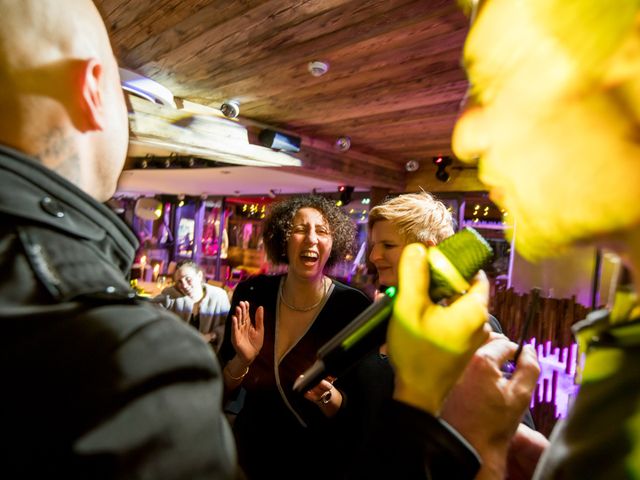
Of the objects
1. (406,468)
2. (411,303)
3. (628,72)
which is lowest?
(406,468)

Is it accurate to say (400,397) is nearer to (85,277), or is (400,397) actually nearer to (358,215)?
(85,277)

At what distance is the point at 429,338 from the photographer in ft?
2.02

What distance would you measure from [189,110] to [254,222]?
7.30 meters

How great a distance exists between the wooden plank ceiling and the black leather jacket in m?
1.96

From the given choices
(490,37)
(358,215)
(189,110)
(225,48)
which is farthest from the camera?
(358,215)

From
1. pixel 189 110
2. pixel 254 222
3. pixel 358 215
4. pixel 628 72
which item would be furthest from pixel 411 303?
pixel 254 222

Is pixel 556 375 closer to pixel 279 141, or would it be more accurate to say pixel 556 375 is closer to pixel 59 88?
pixel 279 141

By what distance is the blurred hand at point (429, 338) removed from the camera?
62 cm

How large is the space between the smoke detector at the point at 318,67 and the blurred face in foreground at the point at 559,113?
2.35 m

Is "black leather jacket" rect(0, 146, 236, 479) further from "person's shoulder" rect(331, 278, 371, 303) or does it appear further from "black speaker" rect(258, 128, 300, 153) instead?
"black speaker" rect(258, 128, 300, 153)

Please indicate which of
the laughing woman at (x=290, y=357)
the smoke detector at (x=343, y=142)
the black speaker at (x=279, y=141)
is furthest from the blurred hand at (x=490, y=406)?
the smoke detector at (x=343, y=142)

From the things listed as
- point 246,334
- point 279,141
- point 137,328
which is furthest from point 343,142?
point 137,328

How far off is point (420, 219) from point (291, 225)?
89 centimetres

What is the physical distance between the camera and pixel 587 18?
0.46 meters
